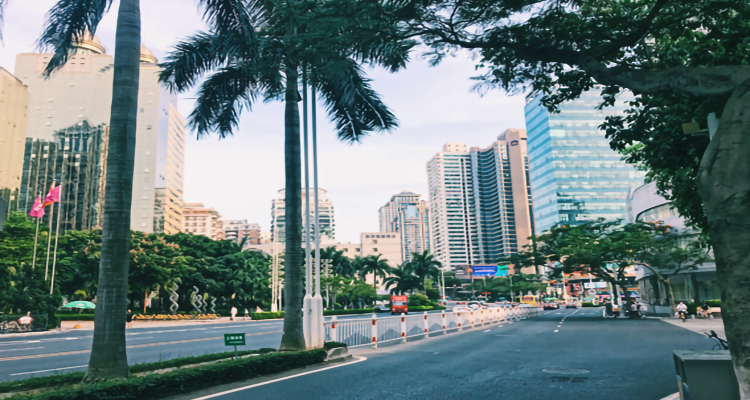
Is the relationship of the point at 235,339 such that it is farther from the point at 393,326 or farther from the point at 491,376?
the point at 393,326

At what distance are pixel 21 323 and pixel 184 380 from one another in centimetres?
3225

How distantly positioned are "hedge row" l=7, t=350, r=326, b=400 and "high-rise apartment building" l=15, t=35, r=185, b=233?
3898 inches

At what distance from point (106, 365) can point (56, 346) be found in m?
16.2

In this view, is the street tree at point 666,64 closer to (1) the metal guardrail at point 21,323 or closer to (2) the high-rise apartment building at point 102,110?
(1) the metal guardrail at point 21,323

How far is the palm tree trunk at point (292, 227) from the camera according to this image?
46.4 ft

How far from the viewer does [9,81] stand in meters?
73.1

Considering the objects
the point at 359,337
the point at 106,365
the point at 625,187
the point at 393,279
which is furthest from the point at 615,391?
the point at 625,187

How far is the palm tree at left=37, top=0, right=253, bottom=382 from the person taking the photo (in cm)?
932

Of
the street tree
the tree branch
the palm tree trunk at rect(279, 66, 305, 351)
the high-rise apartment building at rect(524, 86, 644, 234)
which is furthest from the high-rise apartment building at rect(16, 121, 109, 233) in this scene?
the tree branch

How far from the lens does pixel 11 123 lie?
7325 cm

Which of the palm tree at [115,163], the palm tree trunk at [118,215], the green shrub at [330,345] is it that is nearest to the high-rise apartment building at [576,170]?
the green shrub at [330,345]

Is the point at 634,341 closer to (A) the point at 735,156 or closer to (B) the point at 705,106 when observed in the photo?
(B) the point at 705,106

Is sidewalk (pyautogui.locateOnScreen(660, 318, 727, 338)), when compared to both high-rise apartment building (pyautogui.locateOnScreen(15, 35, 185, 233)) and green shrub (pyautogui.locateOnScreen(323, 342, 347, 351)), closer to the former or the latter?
green shrub (pyautogui.locateOnScreen(323, 342, 347, 351))

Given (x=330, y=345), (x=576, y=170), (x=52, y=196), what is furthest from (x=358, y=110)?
(x=576, y=170)
